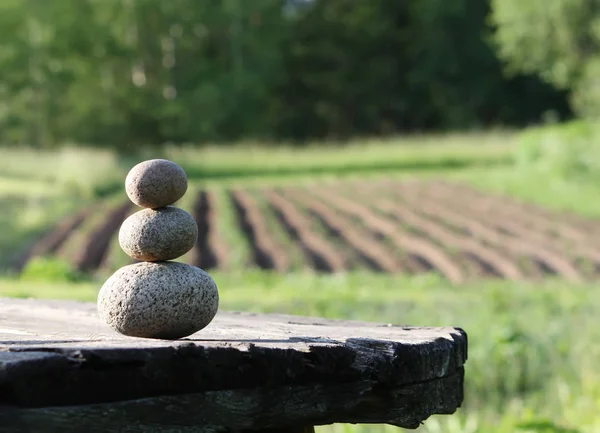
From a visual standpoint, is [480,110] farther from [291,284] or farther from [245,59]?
[291,284]

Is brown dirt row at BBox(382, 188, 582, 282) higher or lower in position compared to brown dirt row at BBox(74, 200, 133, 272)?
higher

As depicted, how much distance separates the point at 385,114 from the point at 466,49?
495 centimetres

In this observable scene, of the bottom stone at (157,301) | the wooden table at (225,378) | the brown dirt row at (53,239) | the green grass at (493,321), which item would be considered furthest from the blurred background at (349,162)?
the bottom stone at (157,301)

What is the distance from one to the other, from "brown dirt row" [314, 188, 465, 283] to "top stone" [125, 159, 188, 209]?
8218 millimetres

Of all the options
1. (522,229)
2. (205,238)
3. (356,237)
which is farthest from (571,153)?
(205,238)

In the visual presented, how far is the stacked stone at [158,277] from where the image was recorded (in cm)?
233

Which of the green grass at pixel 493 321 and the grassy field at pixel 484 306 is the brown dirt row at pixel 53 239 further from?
the green grass at pixel 493 321

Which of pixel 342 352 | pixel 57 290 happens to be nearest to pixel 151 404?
pixel 342 352

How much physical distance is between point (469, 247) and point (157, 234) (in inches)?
398

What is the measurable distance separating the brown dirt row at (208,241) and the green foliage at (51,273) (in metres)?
1.40

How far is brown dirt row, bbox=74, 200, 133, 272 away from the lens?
38.9ft

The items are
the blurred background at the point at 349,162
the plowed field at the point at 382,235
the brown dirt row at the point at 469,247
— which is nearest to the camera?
the blurred background at the point at 349,162

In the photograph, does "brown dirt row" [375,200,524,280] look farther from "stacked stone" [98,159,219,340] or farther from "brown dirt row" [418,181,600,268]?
"stacked stone" [98,159,219,340]

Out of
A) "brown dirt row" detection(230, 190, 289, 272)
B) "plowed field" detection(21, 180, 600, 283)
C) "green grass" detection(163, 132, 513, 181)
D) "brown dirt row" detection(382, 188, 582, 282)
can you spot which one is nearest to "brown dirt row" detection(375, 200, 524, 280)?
"plowed field" detection(21, 180, 600, 283)
